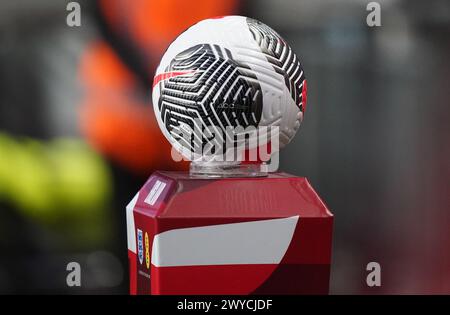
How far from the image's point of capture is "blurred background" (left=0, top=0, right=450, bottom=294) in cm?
265

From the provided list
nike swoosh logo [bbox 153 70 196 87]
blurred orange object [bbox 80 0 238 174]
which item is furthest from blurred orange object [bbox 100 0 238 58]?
nike swoosh logo [bbox 153 70 196 87]

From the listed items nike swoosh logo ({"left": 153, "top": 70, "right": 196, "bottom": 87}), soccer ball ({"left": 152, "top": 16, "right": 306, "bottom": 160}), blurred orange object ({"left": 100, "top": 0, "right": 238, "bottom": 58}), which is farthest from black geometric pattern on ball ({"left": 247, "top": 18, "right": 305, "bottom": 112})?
blurred orange object ({"left": 100, "top": 0, "right": 238, "bottom": 58})

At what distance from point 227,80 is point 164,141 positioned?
108 cm

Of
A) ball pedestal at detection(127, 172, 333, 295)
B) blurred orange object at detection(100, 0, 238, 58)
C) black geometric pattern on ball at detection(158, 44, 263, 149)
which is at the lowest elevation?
ball pedestal at detection(127, 172, 333, 295)

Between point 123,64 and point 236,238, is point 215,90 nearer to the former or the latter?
point 236,238

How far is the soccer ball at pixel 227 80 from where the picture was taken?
5.42 feet

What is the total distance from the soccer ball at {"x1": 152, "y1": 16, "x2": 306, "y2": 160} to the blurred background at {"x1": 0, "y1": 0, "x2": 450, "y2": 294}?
94cm

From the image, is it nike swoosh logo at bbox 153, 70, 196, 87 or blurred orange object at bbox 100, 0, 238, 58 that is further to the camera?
blurred orange object at bbox 100, 0, 238, 58

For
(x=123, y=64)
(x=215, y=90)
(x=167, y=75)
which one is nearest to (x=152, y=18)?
(x=123, y=64)

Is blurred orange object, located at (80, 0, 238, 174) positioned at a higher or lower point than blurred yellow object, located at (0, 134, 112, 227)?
higher

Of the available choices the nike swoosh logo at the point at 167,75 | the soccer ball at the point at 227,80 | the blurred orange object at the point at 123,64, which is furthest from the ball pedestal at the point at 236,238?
the blurred orange object at the point at 123,64

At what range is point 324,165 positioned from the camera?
2.81 m

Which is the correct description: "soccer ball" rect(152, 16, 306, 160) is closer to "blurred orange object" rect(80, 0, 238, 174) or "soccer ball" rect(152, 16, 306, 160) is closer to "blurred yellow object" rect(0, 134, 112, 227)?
"blurred orange object" rect(80, 0, 238, 174)

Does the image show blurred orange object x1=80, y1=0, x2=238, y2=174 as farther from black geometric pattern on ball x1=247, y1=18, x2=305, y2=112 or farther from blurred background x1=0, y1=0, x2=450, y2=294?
black geometric pattern on ball x1=247, y1=18, x2=305, y2=112
